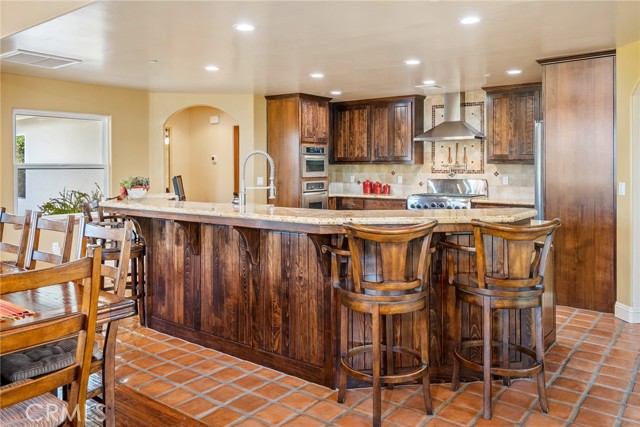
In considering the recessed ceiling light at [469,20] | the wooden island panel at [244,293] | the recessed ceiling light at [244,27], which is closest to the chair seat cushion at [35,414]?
the wooden island panel at [244,293]

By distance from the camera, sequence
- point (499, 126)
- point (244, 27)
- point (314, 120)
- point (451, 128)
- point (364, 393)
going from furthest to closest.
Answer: point (314, 120) → point (451, 128) → point (499, 126) → point (244, 27) → point (364, 393)

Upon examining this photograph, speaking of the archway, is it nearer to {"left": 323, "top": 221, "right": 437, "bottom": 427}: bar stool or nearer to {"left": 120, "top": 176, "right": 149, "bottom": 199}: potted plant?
{"left": 120, "top": 176, "right": 149, "bottom": 199}: potted plant

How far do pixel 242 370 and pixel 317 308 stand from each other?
0.73 metres

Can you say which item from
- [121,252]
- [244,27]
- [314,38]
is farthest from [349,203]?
[121,252]

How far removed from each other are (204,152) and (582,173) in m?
6.98

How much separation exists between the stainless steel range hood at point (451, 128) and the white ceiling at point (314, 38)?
2.77ft

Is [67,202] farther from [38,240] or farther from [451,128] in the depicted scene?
[451,128]

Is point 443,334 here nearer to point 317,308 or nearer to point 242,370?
point 317,308

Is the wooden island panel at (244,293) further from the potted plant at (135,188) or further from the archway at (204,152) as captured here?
the archway at (204,152)

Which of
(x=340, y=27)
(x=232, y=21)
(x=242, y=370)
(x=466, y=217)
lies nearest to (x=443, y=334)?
(x=466, y=217)

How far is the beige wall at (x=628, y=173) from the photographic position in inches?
171

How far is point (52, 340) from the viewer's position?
1463 millimetres

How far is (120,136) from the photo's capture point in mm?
6703

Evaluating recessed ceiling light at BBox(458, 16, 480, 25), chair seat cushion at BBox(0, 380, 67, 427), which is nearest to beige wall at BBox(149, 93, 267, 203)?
recessed ceiling light at BBox(458, 16, 480, 25)
